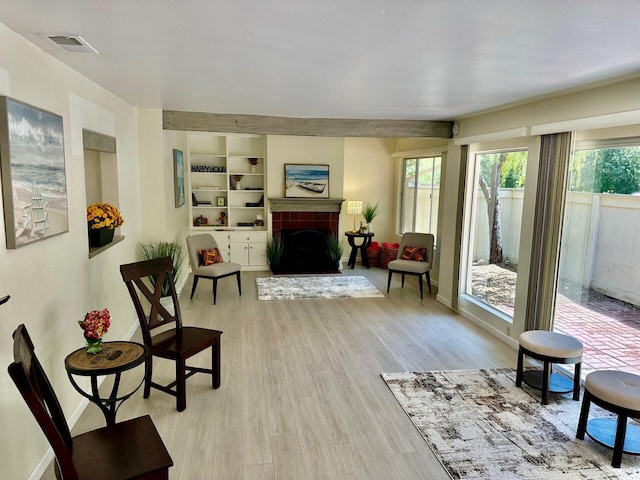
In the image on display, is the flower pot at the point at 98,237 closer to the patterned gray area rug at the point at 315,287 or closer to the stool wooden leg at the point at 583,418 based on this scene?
the patterned gray area rug at the point at 315,287

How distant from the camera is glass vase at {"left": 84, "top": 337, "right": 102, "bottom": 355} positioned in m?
2.54

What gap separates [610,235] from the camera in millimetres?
3490

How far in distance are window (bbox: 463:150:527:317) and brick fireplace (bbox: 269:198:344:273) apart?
3003 mm

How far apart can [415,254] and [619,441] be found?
3.95 meters

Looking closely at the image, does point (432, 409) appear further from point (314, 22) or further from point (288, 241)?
point (288, 241)

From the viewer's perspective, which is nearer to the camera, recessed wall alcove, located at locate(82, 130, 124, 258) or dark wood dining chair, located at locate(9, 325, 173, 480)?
dark wood dining chair, located at locate(9, 325, 173, 480)

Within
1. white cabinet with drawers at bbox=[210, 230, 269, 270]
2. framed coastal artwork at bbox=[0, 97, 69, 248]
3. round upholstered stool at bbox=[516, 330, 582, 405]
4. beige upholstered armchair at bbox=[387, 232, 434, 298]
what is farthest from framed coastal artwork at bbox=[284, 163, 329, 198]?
framed coastal artwork at bbox=[0, 97, 69, 248]

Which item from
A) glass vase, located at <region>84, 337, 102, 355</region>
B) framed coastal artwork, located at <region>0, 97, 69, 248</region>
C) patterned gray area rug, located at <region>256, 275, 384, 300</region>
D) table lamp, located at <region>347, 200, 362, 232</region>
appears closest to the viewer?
framed coastal artwork, located at <region>0, 97, 69, 248</region>

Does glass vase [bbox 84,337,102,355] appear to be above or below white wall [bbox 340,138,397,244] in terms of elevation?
below

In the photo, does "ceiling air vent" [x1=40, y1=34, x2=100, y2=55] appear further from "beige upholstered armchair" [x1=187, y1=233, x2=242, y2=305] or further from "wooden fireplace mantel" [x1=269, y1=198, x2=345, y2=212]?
"wooden fireplace mantel" [x1=269, y1=198, x2=345, y2=212]

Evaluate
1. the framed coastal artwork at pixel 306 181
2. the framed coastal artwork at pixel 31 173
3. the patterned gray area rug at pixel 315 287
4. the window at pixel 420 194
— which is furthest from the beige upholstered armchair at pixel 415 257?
the framed coastal artwork at pixel 31 173

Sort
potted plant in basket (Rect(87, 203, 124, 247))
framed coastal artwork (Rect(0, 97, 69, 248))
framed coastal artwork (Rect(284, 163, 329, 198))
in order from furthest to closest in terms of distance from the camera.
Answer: framed coastal artwork (Rect(284, 163, 329, 198)) → potted plant in basket (Rect(87, 203, 124, 247)) → framed coastal artwork (Rect(0, 97, 69, 248))

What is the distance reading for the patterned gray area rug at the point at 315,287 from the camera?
6301mm

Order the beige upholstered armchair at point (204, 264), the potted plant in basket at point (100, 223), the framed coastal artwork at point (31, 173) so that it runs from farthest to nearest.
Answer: the beige upholstered armchair at point (204, 264), the potted plant in basket at point (100, 223), the framed coastal artwork at point (31, 173)
